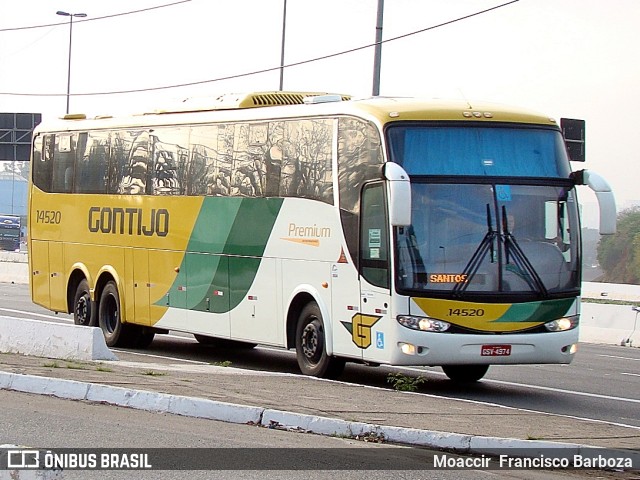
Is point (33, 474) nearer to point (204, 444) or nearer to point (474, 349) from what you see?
point (204, 444)

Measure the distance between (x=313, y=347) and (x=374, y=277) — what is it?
1718 millimetres

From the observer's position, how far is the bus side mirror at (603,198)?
15.5 meters

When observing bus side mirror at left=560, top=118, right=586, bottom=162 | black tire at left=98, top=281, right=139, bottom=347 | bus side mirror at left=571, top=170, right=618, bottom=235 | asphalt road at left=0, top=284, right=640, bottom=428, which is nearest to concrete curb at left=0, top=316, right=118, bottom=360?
asphalt road at left=0, top=284, right=640, bottom=428

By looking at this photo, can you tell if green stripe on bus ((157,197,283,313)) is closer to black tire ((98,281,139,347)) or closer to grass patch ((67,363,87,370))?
black tire ((98,281,139,347))

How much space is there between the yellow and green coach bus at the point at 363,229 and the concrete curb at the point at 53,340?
8.07ft

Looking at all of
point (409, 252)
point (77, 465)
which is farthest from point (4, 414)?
point (409, 252)

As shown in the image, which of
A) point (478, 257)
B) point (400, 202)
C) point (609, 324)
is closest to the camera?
point (400, 202)

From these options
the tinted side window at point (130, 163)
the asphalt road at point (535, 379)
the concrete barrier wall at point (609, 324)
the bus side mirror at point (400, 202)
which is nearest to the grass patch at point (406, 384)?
the asphalt road at point (535, 379)

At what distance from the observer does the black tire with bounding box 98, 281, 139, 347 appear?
2130 centimetres

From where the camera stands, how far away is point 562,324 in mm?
15508

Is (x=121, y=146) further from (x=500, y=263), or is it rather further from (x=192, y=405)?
(x=192, y=405)

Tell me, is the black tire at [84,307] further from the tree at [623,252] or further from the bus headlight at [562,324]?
the tree at [623,252]

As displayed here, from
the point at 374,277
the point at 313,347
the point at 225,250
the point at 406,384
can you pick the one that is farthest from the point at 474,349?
the point at 225,250

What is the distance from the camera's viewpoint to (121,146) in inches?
837
